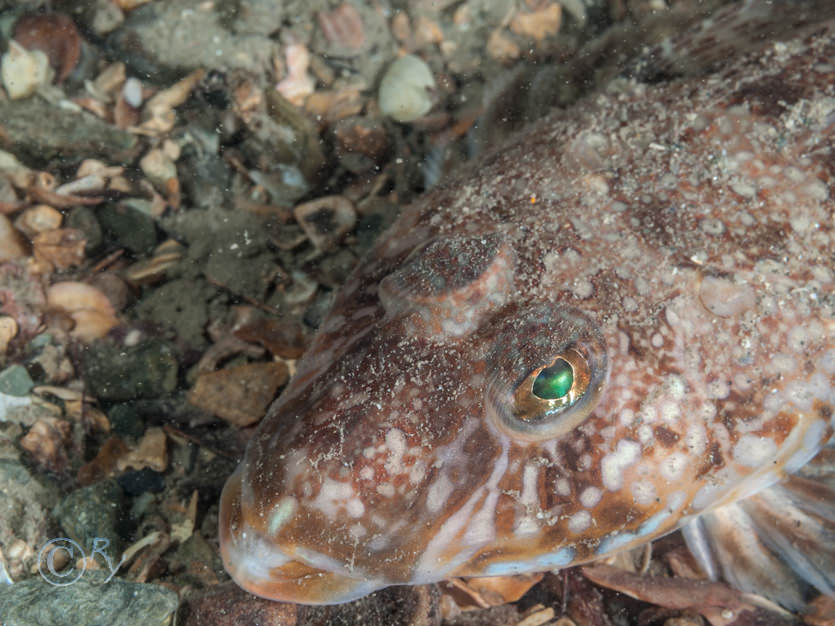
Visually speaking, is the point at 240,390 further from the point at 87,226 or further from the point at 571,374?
the point at 571,374

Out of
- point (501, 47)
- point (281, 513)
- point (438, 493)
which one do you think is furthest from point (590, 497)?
point (501, 47)

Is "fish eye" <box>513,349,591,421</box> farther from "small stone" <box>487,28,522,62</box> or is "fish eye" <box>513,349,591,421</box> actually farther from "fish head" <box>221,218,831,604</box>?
"small stone" <box>487,28,522,62</box>

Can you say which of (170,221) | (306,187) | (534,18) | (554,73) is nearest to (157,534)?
(170,221)

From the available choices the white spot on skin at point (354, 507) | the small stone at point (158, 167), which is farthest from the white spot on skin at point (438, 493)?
the small stone at point (158, 167)

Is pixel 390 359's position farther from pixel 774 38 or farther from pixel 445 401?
pixel 774 38

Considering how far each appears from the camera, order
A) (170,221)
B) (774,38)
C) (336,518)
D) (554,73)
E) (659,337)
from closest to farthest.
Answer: (336,518)
(659,337)
(774,38)
(170,221)
(554,73)

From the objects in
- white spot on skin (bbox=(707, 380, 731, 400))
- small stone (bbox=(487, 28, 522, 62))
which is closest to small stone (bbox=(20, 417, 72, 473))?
white spot on skin (bbox=(707, 380, 731, 400))
